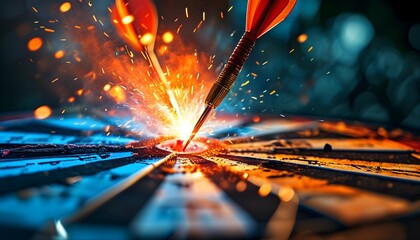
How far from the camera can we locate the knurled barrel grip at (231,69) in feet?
2.24

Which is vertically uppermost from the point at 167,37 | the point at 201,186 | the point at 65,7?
the point at 167,37

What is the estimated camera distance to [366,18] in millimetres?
1444

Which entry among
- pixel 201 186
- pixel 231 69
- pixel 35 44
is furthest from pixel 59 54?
pixel 201 186

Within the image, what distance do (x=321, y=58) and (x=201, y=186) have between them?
1.08m

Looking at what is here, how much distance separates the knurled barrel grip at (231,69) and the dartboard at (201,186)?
140 millimetres

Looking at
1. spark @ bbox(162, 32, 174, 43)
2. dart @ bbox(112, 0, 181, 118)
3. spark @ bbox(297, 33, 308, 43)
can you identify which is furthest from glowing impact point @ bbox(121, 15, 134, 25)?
spark @ bbox(297, 33, 308, 43)

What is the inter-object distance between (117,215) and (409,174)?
58 centimetres

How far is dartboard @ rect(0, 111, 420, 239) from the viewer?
403 mm

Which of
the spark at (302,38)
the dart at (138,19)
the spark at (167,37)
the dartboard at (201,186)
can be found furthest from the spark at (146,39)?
the spark at (302,38)

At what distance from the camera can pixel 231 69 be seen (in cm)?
69

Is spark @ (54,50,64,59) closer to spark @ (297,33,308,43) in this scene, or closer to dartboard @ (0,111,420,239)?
dartboard @ (0,111,420,239)

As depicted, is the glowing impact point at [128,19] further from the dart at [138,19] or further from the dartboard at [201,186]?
the dartboard at [201,186]

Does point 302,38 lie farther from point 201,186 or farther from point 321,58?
point 201,186

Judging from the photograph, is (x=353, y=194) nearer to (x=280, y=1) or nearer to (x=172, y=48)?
(x=280, y=1)
